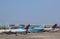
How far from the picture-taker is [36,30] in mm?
85688

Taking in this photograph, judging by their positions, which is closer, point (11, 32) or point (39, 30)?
point (11, 32)

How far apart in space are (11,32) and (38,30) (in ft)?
80.0

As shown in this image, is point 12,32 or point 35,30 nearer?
point 12,32

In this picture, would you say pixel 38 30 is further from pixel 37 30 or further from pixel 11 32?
pixel 11 32

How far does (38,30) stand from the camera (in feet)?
285

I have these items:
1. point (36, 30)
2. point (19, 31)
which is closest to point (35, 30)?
point (36, 30)

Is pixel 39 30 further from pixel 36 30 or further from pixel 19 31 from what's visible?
pixel 19 31

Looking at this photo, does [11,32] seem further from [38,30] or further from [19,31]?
[38,30]

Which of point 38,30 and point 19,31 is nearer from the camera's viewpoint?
point 19,31

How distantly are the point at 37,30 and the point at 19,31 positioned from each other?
66.8 feet

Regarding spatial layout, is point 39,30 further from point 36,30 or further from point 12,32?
point 12,32

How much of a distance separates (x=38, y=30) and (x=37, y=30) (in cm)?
59

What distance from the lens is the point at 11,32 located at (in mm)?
64500

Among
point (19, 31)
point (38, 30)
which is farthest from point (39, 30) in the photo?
point (19, 31)
